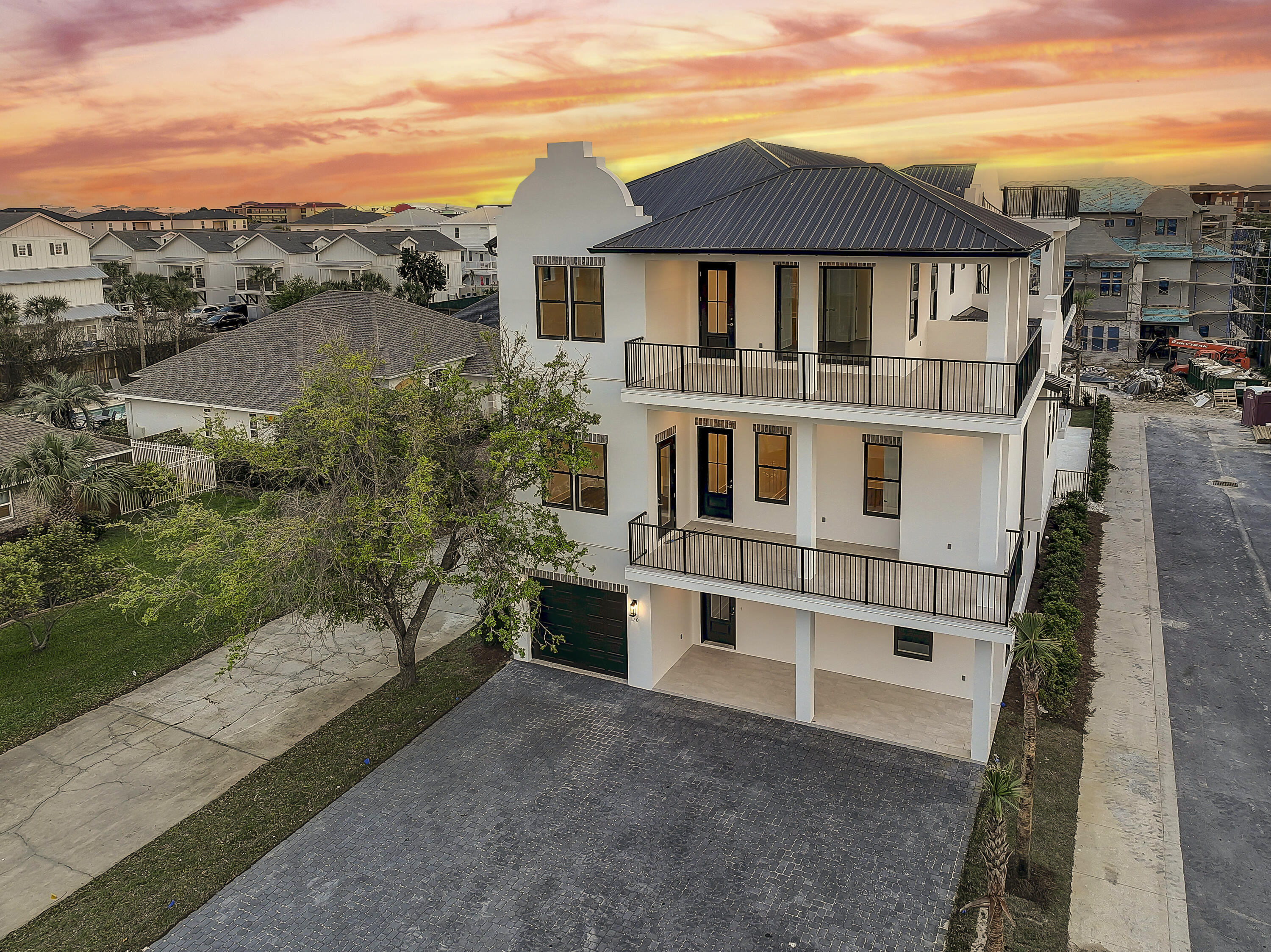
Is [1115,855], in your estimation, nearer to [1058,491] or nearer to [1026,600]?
[1026,600]

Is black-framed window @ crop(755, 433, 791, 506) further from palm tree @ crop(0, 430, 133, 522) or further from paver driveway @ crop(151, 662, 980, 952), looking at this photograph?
palm tree @ crop(0, 430, 133, 522)

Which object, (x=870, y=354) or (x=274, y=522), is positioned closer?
(x=274, y=522)

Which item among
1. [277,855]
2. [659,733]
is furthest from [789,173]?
[277,855]

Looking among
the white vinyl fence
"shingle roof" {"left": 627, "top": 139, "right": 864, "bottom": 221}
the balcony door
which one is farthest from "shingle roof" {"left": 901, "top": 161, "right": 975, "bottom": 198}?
the white vinyl fence

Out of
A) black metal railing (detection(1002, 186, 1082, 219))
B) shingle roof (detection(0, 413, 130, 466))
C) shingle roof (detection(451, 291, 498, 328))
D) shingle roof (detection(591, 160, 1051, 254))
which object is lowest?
shingle roof (detection(0, 413, 130, 466))

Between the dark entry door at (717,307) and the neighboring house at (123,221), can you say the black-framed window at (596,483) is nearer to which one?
the dark entry door at (717,307)
